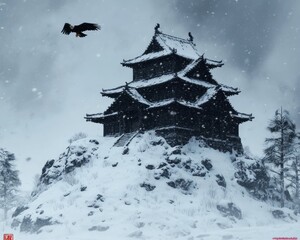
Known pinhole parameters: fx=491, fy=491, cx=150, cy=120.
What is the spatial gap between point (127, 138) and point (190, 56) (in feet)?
36.0

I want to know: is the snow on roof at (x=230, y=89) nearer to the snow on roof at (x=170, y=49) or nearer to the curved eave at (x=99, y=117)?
the snow on roof at (x=170, y=49)

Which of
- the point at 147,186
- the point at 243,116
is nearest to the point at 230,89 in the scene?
the point at 243,116

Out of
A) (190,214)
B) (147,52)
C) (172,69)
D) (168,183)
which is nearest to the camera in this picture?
(190,214)

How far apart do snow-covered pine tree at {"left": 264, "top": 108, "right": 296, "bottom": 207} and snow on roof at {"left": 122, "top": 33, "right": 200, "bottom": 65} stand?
10.4 metres

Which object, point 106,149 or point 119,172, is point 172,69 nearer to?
point 106,149

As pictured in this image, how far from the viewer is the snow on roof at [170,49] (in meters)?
46.5

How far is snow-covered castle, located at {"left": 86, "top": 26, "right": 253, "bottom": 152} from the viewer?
139ft

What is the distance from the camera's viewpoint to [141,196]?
34719 millimetres

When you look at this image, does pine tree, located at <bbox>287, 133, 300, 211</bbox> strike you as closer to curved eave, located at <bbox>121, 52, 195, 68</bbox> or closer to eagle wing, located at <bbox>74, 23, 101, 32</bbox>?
curved eave, located at <bbox>121, 52, 195, 68</bbox>

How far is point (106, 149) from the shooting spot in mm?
42094

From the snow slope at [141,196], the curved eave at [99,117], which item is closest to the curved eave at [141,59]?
the curved eave at [99,117]

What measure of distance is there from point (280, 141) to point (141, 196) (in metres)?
14.4

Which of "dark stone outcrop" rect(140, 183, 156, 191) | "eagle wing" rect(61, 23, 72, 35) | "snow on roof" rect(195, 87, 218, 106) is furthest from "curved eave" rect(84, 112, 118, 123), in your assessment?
"eagle wing" rect(61, 23, 72, 35)

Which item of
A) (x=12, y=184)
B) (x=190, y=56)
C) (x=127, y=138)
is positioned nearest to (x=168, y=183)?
(x=127, y=138)
